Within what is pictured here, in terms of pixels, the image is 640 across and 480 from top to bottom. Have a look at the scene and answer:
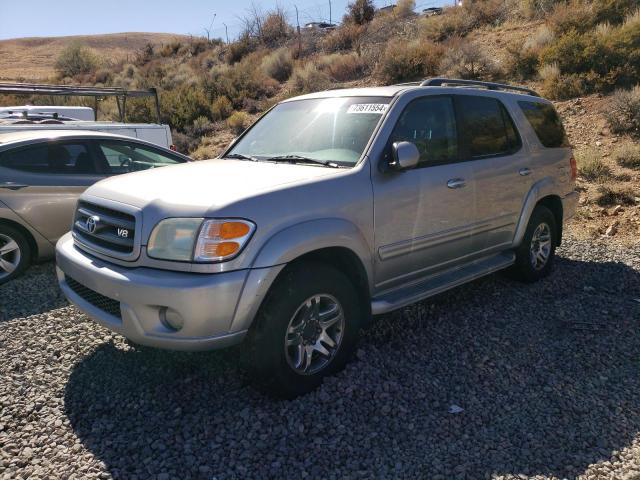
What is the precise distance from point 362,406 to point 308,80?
18971 millimetres

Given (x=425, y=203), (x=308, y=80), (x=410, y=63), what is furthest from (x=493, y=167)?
(x=308, y=80)

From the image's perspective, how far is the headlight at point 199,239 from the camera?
3.05 m

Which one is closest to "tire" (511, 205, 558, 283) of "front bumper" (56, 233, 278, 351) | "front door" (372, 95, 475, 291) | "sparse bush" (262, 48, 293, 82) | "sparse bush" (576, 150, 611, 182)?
"front door" (372, 95, 475, 291)

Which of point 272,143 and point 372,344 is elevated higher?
point 272,143

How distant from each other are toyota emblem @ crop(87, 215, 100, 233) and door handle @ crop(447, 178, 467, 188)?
101 inches

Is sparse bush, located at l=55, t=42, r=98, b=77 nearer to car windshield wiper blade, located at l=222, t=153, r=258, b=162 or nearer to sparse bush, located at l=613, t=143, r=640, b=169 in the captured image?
sparse bush, located at l=613, t=143, r=640, b=169

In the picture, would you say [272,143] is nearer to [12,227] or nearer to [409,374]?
[409,374]

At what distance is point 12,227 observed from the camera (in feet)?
18.8

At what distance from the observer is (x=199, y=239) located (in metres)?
3.06

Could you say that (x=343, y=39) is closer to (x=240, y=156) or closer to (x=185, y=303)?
(x=240, y=156)

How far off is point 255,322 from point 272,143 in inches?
69.1

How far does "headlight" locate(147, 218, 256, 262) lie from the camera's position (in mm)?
3047

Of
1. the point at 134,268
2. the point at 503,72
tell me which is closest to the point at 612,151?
the point at 503,72

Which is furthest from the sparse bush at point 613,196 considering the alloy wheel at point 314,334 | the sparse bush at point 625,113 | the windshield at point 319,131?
the alloy wheel at point 314,334
